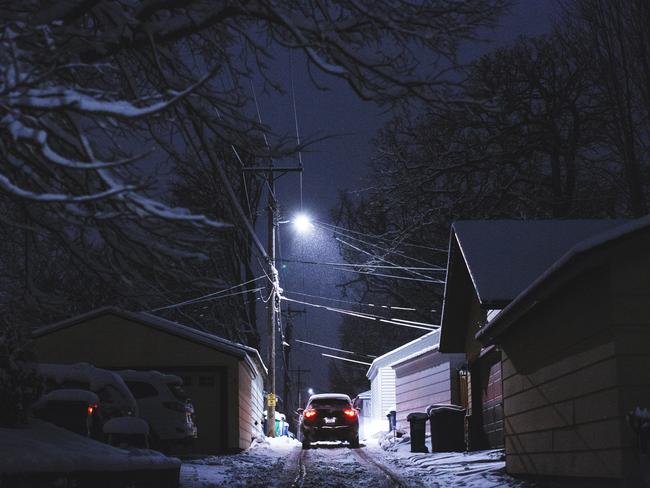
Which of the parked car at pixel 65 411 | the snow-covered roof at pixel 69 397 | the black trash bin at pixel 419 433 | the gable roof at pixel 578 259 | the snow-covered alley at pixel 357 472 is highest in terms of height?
the gable roof at pixel 578 259

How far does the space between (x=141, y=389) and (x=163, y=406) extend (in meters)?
0.87

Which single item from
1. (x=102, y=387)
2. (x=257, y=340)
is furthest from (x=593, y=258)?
(x=257, y=340)

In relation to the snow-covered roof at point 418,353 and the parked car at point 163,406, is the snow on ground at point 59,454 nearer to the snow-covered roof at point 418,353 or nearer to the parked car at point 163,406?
the parked car at point 163,406

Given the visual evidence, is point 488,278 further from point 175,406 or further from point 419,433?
point 175,406

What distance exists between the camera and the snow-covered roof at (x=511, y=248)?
15797 mm

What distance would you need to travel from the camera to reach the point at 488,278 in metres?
16.0

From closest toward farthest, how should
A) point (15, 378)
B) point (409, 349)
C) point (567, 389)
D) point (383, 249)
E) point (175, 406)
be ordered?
point (15, 378), point (567, 389), point (175, 406), point (383, 249), point (409, 349)

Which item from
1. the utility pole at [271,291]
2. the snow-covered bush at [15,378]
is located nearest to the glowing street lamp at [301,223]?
the utility pole at [271,291]

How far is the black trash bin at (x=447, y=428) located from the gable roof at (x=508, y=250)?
4140mm

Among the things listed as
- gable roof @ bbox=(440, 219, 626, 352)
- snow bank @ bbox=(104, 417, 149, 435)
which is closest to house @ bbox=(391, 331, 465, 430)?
gable roof @ bbox=(440, 219, 626, 352)

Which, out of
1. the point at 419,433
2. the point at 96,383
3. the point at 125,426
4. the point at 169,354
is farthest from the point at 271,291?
the point at 125,426

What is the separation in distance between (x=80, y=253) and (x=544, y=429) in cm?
789

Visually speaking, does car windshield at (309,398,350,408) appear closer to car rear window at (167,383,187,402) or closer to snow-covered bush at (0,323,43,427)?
car rear window at (167,383,187,402)

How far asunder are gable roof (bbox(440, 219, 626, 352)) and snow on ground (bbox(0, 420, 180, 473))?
23.1 ft
